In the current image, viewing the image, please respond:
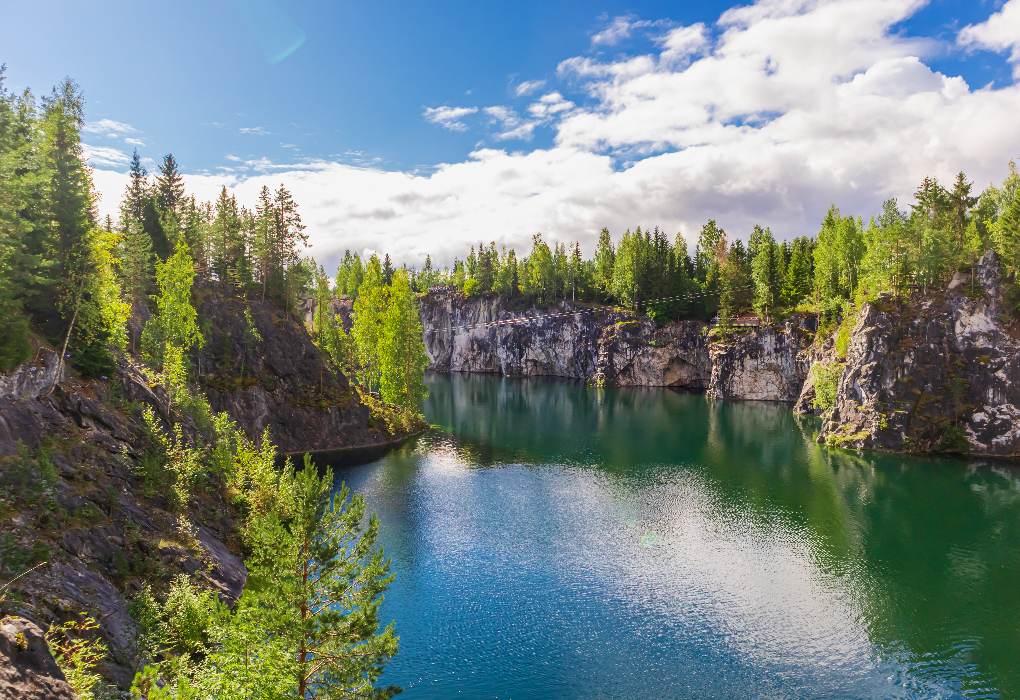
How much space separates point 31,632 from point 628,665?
73.3 ft

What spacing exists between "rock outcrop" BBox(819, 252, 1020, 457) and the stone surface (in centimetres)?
7805

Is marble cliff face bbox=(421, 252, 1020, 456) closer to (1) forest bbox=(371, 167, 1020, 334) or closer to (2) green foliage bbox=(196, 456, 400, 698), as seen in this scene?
(1) forest bbox=(371, 167, 1020, 334)

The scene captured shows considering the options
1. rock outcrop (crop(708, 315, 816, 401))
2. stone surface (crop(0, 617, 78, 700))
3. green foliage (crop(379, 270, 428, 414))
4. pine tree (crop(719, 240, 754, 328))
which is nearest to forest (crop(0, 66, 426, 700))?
stone surface (crop(0, 617, 78, 700))

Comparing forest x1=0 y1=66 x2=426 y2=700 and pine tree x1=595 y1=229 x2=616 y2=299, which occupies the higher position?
pine tree x1=595 y1=229 x2=616 y2=299

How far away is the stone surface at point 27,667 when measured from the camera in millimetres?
11062

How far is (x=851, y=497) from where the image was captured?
167 feet

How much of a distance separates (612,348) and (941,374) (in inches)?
2842

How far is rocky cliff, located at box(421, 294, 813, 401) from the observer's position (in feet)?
356

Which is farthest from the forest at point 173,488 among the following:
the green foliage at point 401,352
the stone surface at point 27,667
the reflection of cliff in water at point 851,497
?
the reflection of cliff in water at point 851,497

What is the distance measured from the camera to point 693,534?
1614 inches

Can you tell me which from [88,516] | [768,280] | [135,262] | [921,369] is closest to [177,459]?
[88,516]

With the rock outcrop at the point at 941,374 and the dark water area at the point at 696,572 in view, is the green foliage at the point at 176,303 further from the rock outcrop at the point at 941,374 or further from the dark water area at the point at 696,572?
the rock outcrop at the point at 941,374

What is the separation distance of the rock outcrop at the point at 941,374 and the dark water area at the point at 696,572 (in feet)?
13.4

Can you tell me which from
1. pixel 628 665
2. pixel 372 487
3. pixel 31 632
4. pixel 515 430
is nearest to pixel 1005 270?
pixel 515 430
